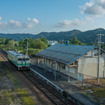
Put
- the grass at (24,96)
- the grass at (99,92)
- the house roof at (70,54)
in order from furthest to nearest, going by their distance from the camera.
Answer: the house roof at (70,54) < the grass at (99,92) < the grass at (24,96)

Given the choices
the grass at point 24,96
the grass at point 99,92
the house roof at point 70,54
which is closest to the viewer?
the grass at point 24,96

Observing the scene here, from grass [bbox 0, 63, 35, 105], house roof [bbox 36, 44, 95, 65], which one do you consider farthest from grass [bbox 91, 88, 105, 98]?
grass [bbox 0, 63, 35, 105]

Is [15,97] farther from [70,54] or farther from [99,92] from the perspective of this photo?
[70,54]

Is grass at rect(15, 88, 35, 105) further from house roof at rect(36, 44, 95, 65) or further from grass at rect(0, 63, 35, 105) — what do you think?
house roof at rect(36, 44, 95, 65)

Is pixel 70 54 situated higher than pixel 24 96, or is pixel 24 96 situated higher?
pixel 70 54

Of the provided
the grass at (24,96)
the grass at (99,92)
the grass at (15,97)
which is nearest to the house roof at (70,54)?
the grass at (99,92)

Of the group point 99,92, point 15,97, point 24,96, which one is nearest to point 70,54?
point 99,92

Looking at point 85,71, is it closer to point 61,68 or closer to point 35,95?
point 61,68

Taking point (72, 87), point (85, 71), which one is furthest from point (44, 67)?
point (72, 87)

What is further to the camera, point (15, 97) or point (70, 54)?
point (70, 54)

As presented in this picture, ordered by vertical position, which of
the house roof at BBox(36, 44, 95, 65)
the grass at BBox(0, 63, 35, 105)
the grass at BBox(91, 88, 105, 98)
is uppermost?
the house roof at BBox(36, 44, 95, 65)

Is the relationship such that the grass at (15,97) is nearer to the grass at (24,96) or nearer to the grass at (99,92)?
the grass at (24,96)

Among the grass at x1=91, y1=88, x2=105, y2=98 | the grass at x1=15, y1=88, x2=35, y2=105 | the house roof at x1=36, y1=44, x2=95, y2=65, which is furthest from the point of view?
the house roof at x1=36, y1=44, x2=95, y2=65

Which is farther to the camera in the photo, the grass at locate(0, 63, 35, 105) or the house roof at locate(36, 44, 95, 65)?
the house roof at locate(36, 44, 95, 65)
